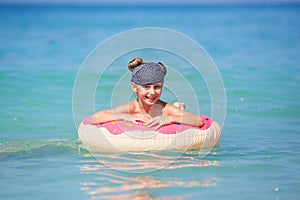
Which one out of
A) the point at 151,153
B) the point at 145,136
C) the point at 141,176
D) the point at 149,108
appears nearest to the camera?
the point at 141,176

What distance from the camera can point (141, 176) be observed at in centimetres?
539

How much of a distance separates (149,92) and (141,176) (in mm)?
981

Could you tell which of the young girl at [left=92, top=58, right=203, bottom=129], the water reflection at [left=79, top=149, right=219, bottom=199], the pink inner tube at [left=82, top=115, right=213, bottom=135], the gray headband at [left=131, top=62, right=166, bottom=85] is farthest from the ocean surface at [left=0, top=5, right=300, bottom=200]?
the gray headband at [left=131, top=62, right=166, bottom=85]

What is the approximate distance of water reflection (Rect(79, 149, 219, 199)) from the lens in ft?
16.3

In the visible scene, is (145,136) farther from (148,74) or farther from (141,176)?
Answer: (148,74)

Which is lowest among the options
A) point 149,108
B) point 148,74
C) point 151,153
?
point 151,153

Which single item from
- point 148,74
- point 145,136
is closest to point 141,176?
point 145,136

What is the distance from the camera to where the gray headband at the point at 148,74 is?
5914mm

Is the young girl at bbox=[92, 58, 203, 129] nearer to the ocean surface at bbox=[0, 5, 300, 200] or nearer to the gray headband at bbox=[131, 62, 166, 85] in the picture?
the gray headband at bbox=[131, 62, 166, 85]

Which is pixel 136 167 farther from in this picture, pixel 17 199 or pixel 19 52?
pixel 19 52

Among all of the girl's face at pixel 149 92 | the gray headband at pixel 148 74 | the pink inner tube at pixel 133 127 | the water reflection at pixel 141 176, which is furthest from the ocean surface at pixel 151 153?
the gray headband at pixel 148 74

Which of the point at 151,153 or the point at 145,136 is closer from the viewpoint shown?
the point at 145,136

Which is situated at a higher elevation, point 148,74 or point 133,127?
point 148,74

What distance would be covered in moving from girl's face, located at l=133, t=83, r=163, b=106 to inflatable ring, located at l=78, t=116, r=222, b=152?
27 centimetres
